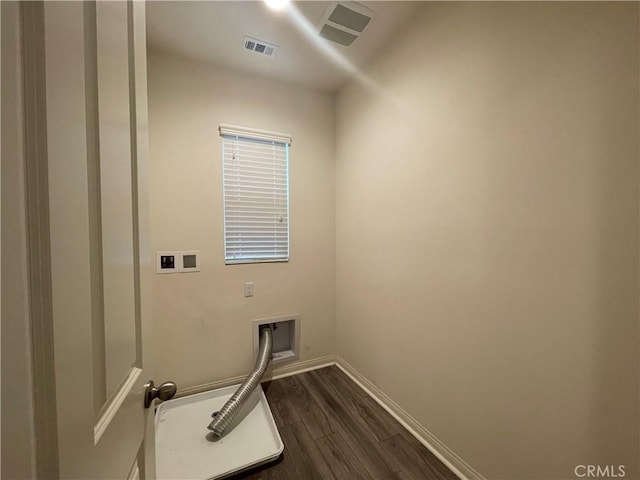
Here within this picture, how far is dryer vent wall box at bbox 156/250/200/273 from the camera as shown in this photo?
1.85 meters

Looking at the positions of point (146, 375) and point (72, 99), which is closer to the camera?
point (72, 99)

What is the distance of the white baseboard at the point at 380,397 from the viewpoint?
52.0 inches

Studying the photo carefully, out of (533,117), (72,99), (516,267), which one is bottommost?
(516,267)

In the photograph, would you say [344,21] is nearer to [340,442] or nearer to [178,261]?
[178,261]

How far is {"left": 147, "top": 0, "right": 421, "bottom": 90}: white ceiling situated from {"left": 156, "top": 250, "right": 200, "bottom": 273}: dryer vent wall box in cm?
155

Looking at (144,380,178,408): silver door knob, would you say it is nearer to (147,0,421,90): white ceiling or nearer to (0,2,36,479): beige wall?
(0,2,36,479): beige wall

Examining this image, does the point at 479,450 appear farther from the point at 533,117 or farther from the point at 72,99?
the point at 72,99

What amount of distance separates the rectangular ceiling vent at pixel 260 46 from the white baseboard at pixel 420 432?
272 centimetres

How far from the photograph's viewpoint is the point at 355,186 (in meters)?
2.15

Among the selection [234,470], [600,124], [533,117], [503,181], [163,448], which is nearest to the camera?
[600,124]

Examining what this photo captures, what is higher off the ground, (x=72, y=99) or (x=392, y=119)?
(x=392, y=119)

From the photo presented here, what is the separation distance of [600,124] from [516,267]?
598mm

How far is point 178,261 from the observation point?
1.90 meters

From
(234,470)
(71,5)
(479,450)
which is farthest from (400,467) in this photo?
(71,5)
